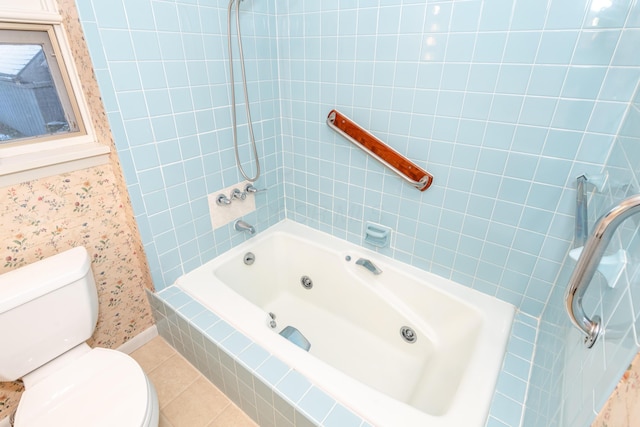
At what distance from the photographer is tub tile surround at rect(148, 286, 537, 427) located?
1.03 meters

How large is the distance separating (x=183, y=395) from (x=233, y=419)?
0.29m

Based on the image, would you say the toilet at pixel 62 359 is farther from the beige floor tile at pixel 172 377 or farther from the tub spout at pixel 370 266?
the tub spout at pixel 370 266

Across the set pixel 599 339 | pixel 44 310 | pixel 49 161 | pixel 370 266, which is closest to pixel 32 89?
pixel 49 161

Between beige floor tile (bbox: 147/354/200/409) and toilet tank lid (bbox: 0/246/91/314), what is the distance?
70 cm

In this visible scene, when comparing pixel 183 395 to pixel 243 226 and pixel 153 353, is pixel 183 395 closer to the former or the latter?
pixel 153 353

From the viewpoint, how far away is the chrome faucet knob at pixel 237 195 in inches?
68.2

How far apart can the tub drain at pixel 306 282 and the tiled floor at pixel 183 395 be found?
735mm

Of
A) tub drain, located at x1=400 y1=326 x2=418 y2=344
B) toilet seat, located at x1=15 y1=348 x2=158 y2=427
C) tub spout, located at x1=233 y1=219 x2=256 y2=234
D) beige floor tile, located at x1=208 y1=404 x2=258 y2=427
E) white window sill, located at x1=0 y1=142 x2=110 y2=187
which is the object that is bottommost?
beige floor tile, located at x1=208 y1=404 x2=258 y2=427

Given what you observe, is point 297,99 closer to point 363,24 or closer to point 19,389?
point 363,24

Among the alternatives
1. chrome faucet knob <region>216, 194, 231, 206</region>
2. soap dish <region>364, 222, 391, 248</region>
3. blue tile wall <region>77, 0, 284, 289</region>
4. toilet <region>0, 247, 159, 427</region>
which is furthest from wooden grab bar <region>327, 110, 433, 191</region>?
toilet <region>0, 247, 159, 427</region>

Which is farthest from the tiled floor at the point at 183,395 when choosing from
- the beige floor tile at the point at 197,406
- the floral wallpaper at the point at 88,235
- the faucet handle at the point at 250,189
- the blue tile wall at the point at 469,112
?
the blue tile wall at the point at 469,112

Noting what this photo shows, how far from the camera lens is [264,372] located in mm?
1153

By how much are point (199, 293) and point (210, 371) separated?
366mm

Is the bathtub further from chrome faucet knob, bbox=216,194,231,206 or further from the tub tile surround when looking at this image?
chrome faucet knob, bbox=216,194,231,206
